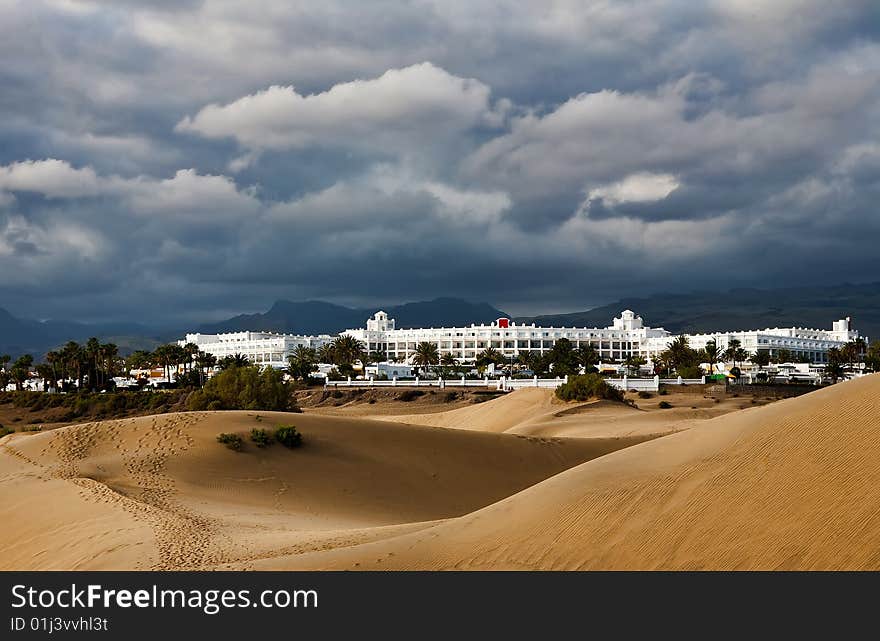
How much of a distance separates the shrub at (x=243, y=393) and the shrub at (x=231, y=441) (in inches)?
949

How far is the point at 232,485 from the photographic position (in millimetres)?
28734

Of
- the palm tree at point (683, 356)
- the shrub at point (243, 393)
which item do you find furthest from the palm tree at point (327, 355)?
the shrub at point (243, 393)

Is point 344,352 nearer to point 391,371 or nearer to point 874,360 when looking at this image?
point 391,371

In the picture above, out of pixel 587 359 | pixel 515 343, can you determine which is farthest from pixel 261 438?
pixel 515 343

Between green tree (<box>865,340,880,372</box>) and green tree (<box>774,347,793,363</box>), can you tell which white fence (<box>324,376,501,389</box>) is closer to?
green tree (<box>865,340,880,372</box>)

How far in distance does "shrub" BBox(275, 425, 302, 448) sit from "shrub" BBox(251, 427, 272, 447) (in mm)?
372

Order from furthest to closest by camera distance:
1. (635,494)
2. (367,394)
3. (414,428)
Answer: (367,394), (414,428), (635,494)

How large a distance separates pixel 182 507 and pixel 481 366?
124191mm

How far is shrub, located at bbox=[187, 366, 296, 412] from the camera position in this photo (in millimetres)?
57625

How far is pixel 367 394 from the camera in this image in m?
107

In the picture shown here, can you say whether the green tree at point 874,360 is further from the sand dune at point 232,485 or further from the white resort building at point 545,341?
the sand dune at point 232,485
